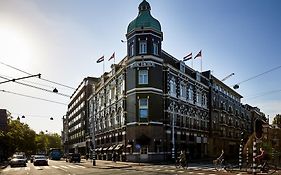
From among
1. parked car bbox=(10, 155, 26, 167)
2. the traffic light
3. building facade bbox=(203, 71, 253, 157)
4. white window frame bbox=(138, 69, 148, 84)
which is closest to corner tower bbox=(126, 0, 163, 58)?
white window frame bbox=(138, 69, 148, 84)

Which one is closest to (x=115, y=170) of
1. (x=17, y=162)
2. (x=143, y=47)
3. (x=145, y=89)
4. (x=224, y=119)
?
(x=17, y=162)

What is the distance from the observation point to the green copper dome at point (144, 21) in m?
61.2

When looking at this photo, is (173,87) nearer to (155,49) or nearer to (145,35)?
(155,49)

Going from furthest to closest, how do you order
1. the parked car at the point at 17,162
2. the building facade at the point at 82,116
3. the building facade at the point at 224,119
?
the building facade at the point at 82,116 → the building facade at the point at 224,119 → the parked car at the point at 17,162

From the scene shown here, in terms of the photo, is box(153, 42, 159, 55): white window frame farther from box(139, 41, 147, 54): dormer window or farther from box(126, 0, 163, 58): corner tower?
box(139, 41, 147, 54): dormer window

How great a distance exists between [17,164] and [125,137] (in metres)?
18.0

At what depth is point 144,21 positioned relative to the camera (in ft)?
201

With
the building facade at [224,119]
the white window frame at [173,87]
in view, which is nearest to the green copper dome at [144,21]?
the white window frame at [173,87]

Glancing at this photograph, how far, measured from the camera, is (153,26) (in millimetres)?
61562

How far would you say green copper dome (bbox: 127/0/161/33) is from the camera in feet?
201

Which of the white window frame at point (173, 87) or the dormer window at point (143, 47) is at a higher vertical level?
the dormer window at point (143, 47)

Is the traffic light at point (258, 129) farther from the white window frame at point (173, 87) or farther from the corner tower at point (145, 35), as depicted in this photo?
the white window frame at point (173, 87)

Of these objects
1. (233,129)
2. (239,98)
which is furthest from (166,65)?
(239,98)

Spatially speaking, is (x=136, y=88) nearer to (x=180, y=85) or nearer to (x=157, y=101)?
(x=157, y=101)
